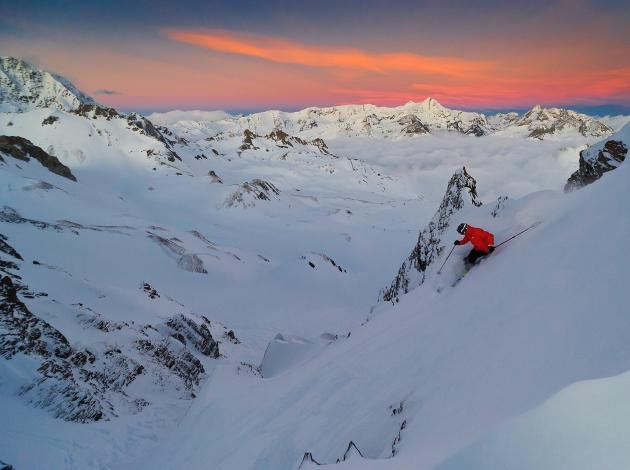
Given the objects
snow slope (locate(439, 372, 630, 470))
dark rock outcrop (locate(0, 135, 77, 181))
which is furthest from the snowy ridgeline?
dark rock outcrop (locate(0, 135, 77, 181))

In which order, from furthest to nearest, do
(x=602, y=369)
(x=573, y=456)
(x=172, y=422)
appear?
(x=172, y=422) < (x=602, y=369) < (x=573, y=456)

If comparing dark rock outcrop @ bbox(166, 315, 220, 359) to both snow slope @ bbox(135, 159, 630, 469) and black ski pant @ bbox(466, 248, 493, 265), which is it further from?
black ski pant @ bbox(466, 248, 493, 265)

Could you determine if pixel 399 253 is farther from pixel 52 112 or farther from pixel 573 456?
pixel 52 112

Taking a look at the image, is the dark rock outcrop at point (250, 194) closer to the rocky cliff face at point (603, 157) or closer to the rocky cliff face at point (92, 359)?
the rocky cliff face at point (92, 359)

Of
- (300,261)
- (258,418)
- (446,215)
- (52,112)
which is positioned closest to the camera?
(258,418)

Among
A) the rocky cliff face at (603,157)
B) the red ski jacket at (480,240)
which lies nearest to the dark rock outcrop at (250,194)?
the rocky cliff face at (603,157)

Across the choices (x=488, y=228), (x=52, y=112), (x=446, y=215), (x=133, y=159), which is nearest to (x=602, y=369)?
(x=488, y=228)

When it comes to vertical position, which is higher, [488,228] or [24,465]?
[488,228]
